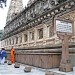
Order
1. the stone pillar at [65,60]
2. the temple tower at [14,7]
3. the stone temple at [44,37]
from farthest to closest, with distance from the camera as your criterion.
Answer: the temple tower at [14,7] → the stone temple at [44,37] → the stone pillar at [65,60]

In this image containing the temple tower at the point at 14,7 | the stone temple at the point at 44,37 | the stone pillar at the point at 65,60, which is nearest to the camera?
the stone pillar at the point at 65,60

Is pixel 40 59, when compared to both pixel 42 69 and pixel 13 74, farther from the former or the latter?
pixel 13 74

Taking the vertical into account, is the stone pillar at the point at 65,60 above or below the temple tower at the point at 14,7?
below

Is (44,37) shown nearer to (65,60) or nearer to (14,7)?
(65,60)

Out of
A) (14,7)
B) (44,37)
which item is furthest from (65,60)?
(14,7)

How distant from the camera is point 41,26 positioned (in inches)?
739

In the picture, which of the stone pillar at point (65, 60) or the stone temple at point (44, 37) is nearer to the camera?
the stone pillar at point (65, 60)

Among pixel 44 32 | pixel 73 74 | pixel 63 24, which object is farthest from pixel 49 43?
pixel 73 74

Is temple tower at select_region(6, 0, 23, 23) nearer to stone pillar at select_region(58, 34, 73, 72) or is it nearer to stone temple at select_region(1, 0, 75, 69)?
stone temple at select_region(1, 0, 75, 69)

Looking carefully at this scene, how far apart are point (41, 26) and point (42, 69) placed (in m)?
6.91

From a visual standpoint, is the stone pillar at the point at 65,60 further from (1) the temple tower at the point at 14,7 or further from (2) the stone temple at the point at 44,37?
(1) the temple tower at the point at 14,7

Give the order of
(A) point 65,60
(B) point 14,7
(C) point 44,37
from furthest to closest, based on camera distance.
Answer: (B) point 14,7 → (C) point 44,37 → (A) point 65,60

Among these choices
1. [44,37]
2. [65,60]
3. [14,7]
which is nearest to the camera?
[65,60]

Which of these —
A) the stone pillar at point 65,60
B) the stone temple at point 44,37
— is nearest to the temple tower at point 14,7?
the stone temple at point 44,37
